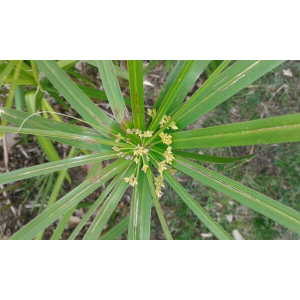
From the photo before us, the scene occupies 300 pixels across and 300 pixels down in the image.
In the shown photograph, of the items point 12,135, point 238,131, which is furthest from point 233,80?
point 12,135

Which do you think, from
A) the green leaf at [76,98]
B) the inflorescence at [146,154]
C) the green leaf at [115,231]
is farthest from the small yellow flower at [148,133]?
the green leaf at [115,231]

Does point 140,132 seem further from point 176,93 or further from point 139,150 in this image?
point 176,93

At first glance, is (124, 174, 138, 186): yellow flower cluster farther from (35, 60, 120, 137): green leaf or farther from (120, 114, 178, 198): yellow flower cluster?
(35, 60, 120, 137): green leaf

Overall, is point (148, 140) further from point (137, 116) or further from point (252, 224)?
point (252, 224)

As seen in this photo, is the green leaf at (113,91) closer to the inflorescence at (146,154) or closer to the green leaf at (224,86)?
the inflorescence at (146,154)

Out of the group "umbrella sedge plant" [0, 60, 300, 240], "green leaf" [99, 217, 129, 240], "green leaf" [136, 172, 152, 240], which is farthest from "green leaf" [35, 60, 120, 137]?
"green leaf" [99, 217, 129, 240]

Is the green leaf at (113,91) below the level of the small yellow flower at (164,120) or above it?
above
